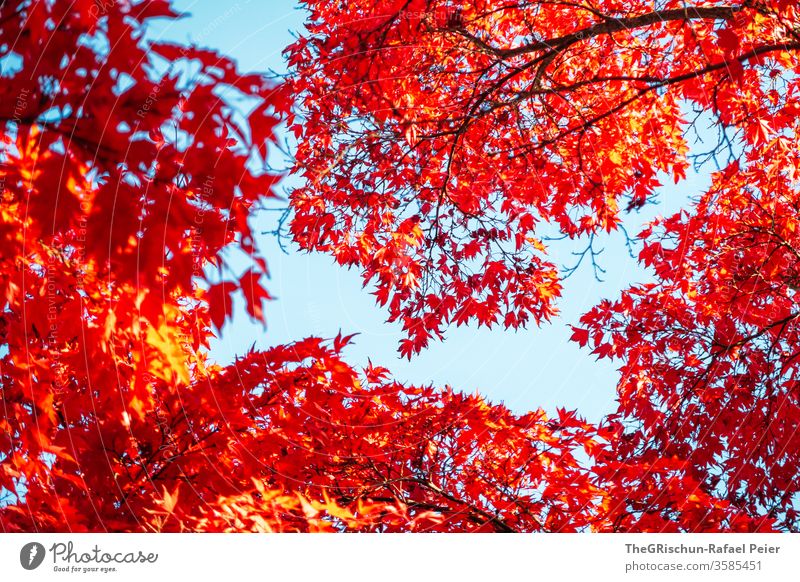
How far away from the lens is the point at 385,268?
5.78 m

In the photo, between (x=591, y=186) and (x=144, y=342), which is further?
(x=591, y=186)

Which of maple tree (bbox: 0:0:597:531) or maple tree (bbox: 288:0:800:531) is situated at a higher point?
maple tree (bbox: 288:0:800:531)

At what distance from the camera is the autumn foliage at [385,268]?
2977 mm

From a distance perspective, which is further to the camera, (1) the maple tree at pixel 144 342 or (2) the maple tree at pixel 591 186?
(2) the maple tree at pixel 591 186

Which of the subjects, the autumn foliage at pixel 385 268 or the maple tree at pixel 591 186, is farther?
the maple tree at pixel 591 186

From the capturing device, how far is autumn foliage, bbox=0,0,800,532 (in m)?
2.98

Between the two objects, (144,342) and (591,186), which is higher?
(591,186)

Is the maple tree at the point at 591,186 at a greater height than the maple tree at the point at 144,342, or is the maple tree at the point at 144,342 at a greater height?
the maple tree at the point at 591,186

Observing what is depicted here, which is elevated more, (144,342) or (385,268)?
(385,268)

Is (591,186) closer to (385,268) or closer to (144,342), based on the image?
(385,268)

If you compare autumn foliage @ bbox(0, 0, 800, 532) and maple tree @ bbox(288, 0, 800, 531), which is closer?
autumn foliage @ bbox(0, 0, 800, 532)

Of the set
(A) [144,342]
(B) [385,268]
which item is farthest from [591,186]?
(A) [144,342]
